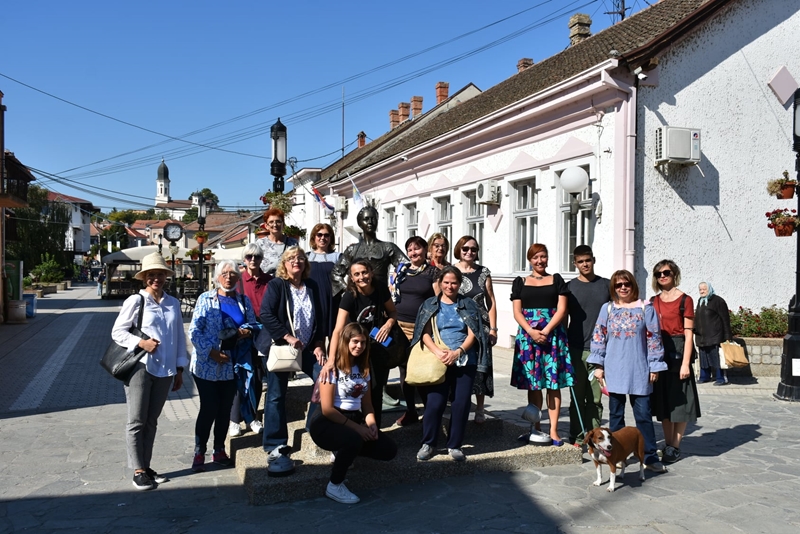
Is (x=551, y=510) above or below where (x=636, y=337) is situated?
below

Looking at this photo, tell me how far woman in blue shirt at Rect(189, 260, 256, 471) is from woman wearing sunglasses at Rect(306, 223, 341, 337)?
74 centimetres

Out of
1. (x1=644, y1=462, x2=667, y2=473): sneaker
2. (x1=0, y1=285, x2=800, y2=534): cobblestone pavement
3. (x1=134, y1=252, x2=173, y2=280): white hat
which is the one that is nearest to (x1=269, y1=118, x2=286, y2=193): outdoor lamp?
(x1=0, y1=285, x2=800, y2=534): cobblestone pavement

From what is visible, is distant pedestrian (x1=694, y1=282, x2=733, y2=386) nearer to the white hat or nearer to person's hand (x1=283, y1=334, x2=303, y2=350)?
person's hand (x1=283, y1=334, x2=303, y2=350)

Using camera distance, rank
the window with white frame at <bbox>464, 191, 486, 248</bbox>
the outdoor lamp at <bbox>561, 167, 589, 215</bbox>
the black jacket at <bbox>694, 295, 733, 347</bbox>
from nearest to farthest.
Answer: the black jacket at <bbox>694, 295, 733, 347</bbox> → the outdoor lamp at <bbox>561, 167, 589, 215</bbox> → the window with white frame at <bbox>464, 191, 486, 248</bbox>

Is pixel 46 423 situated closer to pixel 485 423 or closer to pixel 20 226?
pixel 485 423

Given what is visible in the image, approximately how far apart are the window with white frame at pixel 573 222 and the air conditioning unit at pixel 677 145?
133cm

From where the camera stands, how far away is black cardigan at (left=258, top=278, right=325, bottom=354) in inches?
224

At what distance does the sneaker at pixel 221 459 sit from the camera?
248 inches

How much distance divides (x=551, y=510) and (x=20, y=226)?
2471 inches

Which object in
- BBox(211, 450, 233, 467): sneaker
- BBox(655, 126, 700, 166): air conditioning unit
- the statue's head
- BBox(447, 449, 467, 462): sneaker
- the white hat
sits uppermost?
BBox(655, 126, 700, 166): air conditioning unit

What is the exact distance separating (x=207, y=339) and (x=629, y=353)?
3501 millimetres

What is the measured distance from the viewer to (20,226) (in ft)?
193

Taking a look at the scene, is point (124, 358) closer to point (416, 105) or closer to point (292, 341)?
point (292, 341)

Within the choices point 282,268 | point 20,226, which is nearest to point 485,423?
point 282,268
